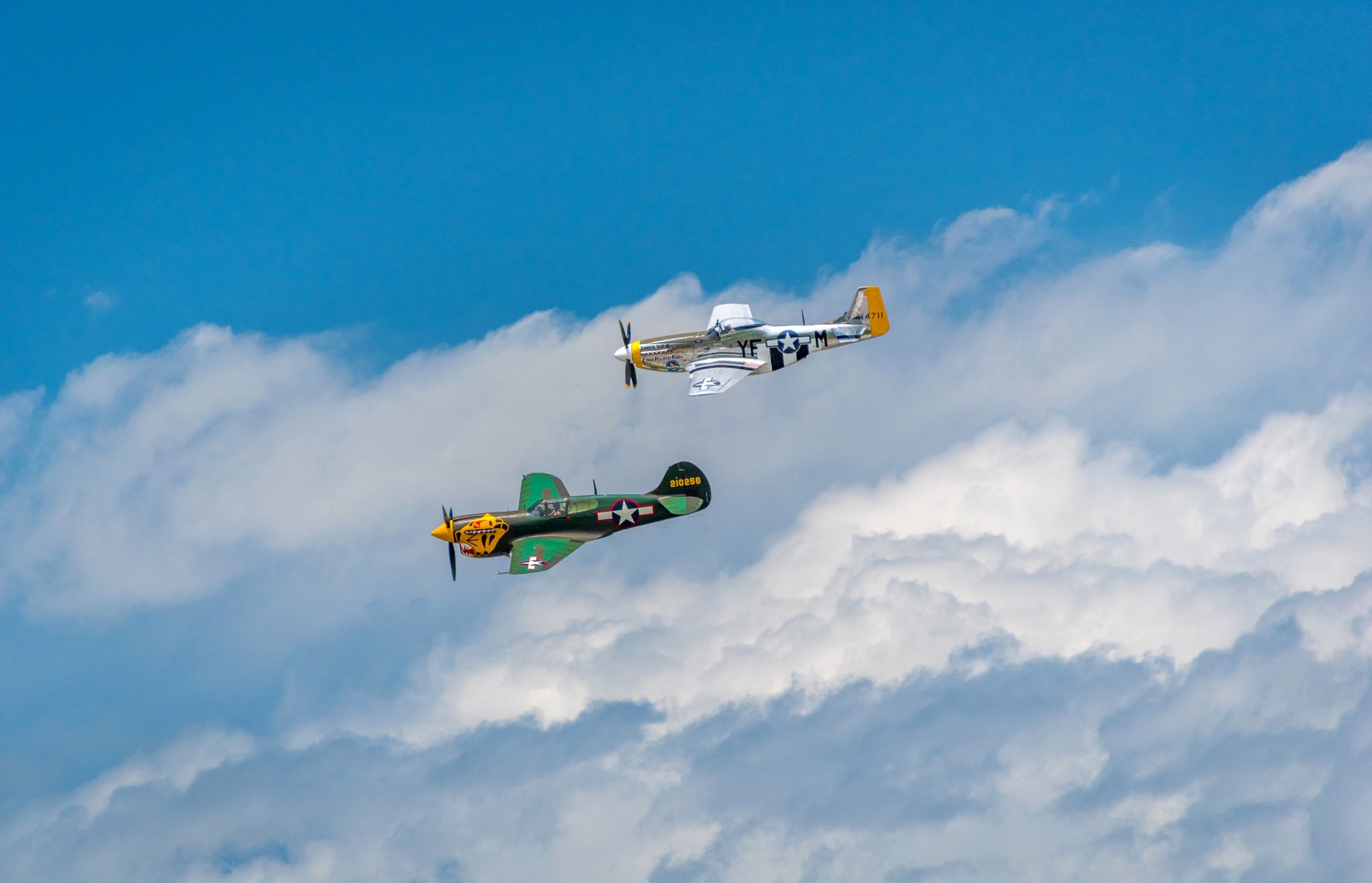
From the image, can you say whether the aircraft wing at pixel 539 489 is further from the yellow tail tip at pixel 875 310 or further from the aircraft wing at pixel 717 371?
the yellow tail tip at pixel 875 310

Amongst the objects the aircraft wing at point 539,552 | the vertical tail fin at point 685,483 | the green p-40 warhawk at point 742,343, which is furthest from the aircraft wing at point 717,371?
the aircraft wing at point 539,552

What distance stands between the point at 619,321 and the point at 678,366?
7.37 metres

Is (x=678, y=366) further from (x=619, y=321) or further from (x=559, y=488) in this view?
(x=559, y=488)

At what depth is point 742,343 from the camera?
130375 millimetres

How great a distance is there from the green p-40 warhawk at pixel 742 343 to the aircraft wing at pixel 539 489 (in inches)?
763

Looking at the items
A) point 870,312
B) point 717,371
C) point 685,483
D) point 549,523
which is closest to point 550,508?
point 549,523

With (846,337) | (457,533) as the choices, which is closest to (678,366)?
(846,337)

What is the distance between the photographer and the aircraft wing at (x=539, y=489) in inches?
4419

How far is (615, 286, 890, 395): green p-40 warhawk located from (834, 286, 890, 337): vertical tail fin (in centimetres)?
7

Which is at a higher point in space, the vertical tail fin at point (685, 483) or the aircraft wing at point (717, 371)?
the aircraft wing at point (717, 371)

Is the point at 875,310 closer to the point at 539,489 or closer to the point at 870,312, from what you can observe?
the point at 870,312

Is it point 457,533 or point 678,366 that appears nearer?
point 457,533

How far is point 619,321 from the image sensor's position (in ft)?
443

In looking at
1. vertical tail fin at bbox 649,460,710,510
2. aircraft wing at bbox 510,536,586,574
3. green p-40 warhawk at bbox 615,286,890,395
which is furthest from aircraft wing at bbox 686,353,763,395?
aircraft wing at bbox 510,536,586,574
